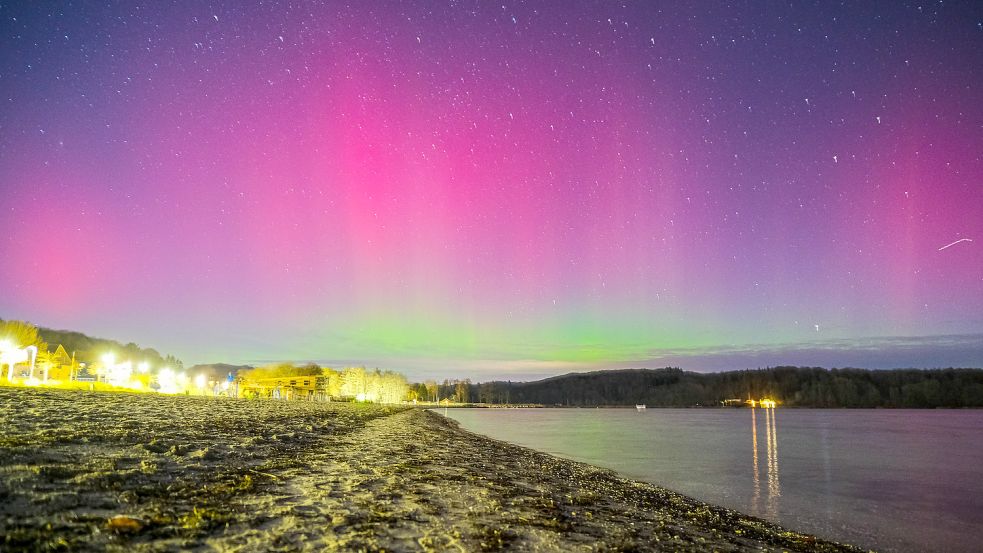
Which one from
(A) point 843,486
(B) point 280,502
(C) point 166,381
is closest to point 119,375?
(C) point 166,381

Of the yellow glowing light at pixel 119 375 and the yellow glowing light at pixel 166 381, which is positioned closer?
the yellow glowing light at pixel 119 375

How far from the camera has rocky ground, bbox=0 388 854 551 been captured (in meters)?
6.55

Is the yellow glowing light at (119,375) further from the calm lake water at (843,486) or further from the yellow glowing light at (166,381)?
the calm lake water at (843,486)

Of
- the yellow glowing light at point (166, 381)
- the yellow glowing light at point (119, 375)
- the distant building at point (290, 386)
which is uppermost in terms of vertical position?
the yellow glowing light at point (119, 375)

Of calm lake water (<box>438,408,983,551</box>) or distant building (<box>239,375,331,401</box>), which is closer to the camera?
calm lake water (<box>438,408,983,551</box>)

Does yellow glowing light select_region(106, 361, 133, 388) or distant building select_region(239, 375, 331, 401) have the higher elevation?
yellow glowing light select_region(106, 361, 133, 388)

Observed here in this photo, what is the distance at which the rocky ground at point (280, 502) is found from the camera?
655 centimetres

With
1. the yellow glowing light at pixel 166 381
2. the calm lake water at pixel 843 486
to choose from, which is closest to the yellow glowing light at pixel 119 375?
the yellow glowing light at pixel 166 381

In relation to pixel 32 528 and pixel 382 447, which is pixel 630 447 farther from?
pixel 32 528

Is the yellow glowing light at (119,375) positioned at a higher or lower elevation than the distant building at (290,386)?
higher

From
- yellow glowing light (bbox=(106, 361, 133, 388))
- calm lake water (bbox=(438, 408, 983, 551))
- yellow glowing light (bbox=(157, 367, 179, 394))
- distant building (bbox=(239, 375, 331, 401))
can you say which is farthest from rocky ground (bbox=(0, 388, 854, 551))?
distant building (bbox=(239, 375, 331, 401))

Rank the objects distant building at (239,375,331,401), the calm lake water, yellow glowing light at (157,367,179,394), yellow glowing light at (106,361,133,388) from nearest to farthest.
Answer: the calm lake water → yellow glowing light at (106,361,133,388) → yellow glowing light at (157,367,179,394) → distant building at (239,375,331,401)

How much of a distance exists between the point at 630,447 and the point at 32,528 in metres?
48.4

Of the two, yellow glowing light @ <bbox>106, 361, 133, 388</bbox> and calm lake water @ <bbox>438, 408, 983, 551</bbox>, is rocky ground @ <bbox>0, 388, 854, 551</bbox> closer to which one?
calm lake water @ <bbox>438, 408, 983, 551</bbox>
